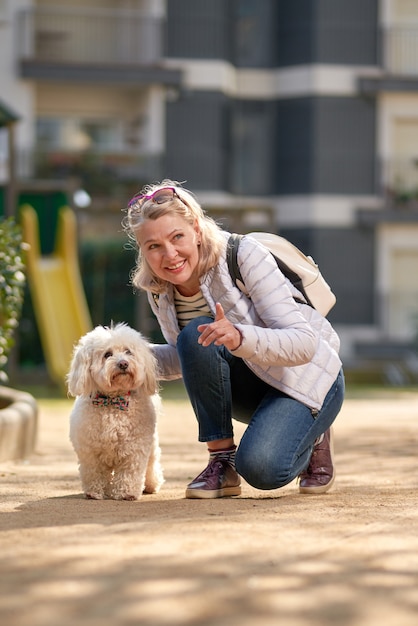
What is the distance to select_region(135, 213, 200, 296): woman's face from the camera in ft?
15.8

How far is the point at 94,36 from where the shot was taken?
83.1 ft

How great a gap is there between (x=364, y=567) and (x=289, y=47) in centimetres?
2299

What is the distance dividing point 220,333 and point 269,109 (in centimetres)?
2196

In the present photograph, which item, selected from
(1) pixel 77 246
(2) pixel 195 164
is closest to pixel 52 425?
(1) pixel 77 246

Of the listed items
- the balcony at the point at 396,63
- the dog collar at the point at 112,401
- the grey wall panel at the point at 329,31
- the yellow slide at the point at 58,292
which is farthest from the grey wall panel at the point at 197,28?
the dog collar at the point at 112,401

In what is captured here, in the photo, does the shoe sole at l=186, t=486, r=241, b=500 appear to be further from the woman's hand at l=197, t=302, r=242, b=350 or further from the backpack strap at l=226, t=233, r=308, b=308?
the backpack strap at l=226, t=233, r=308, b=308

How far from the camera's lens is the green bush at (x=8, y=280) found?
740cm

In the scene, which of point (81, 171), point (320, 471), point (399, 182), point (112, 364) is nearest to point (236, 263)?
point (112, 364)

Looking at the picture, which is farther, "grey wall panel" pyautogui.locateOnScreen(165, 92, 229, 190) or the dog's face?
"grey wall panel" pyautogui.locateOnScreen(165, 92, 229, 190)

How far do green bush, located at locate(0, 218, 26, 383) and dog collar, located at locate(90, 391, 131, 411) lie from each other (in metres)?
2.27

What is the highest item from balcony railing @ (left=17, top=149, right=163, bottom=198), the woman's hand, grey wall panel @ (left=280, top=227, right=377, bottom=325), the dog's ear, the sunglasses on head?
balcony railing @ (left=17, top=149, right=163, bottom=198)

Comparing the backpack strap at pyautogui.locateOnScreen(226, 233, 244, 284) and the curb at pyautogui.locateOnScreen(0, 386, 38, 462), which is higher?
the backpack strap at pyautogui.locateOnScreen(226, 233, 244, 284)

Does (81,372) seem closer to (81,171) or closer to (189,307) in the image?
(189,307)

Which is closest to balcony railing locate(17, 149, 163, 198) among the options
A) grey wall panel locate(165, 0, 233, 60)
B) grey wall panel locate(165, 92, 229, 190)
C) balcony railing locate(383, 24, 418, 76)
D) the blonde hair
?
grey wall panel locate(165, 92, 229, 190)
